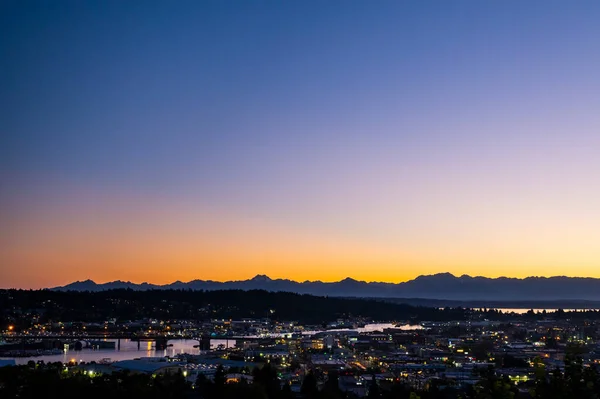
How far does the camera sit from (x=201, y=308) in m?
108

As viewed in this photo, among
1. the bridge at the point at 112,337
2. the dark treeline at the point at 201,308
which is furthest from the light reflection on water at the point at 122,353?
the dark treeline at the point at 201,308

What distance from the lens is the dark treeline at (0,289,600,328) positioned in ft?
301

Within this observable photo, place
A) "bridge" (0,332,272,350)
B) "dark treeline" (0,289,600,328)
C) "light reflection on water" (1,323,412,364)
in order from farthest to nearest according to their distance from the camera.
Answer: "dark treeline" (0,289,600,328)
"bridge" (0,332,272,350)
"light reflection on water" (1,323,412,364)

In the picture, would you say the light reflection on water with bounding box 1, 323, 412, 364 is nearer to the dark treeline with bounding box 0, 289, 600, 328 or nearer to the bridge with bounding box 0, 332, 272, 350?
the bridge with bounding box 0, 332, 272, 350

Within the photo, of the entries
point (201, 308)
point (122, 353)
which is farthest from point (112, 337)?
point (201, 308)

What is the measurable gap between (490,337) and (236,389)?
47.6 m

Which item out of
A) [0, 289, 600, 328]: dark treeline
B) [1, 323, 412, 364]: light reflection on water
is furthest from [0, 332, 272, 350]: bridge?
[0, 289, 600, 328]: dark treeline

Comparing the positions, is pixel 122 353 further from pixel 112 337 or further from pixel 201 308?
pixel 201 308

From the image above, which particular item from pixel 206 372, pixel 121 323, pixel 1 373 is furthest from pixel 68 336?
pixel 1 373

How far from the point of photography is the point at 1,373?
18547 millimetres

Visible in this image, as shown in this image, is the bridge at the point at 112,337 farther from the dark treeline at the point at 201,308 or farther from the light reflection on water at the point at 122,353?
the dark treeline at the point at 201,308

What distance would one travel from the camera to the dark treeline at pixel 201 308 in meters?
91.6

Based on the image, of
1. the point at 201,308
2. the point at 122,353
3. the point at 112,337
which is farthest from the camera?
the point at 201,308

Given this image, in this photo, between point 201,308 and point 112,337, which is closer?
point 112,337
